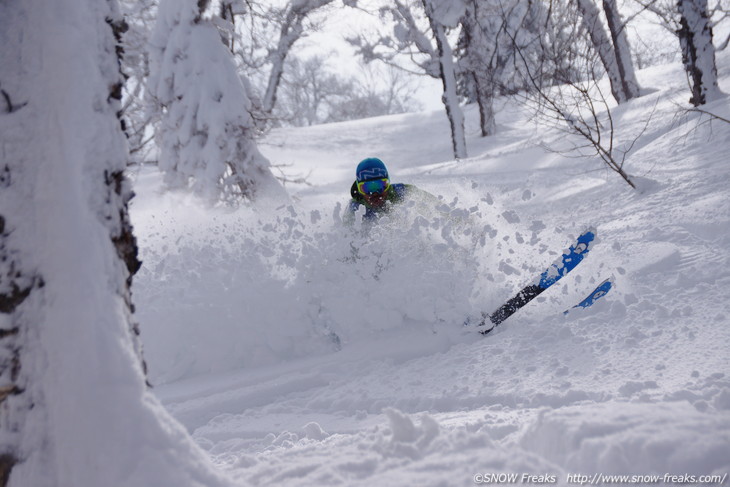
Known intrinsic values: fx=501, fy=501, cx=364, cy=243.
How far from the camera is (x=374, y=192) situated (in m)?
5.50

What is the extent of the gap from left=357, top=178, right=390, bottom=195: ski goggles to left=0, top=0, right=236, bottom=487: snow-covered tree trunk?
389 centimetres

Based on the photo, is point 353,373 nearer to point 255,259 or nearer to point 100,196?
point 255,259

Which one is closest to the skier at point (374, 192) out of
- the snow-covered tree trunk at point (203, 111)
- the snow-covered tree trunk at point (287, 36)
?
the snow-covered tree trunk at point (203, 111)

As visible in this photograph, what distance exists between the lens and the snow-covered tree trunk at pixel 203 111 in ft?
30.2

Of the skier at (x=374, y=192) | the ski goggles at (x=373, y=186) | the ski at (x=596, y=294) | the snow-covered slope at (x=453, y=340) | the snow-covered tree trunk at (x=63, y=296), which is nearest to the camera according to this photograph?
the snow-covered tree trunk at (x=63, y=296)

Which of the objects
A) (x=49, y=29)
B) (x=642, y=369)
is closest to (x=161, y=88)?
(x=49, y=29)

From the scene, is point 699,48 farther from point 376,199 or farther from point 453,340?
point 453,340

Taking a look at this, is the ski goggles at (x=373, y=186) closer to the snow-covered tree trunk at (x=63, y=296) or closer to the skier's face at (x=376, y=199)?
the skier's face at (x=376, y=199)

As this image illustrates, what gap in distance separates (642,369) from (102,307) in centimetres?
272

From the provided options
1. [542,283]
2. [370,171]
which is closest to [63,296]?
[542,283]

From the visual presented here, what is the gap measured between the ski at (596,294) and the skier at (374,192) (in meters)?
2.15

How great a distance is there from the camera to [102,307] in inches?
63.6

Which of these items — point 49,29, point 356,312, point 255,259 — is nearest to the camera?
point 49,29

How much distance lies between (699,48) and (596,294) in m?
7.68
